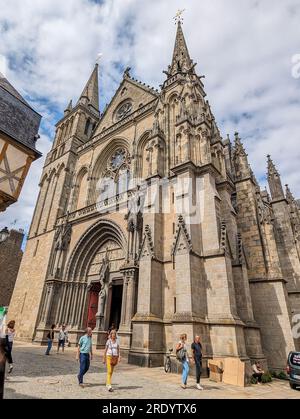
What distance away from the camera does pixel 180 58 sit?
18.4 meters

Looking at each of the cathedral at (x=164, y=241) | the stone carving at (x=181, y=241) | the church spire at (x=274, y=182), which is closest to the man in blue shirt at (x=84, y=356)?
the cathedral at (x=164, y=241)

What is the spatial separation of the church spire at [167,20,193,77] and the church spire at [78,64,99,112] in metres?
9.60

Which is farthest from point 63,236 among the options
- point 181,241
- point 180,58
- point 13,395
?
point 180,58

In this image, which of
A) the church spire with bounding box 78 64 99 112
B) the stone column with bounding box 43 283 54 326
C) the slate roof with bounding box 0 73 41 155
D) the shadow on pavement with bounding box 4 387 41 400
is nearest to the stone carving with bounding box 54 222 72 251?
the stone column with bounding box 43 283 54 326

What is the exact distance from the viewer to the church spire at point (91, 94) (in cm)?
2480

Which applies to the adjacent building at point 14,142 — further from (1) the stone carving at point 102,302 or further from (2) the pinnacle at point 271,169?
(2) the pinnacle at point 271,169

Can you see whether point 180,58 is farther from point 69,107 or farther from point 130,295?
point 130,295

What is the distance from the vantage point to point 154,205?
11070 mm

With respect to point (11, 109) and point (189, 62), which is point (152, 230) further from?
point (189, 62)

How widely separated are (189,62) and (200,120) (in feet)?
24.7

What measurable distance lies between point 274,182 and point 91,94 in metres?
19.5

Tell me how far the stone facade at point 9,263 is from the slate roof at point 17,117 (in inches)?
743
